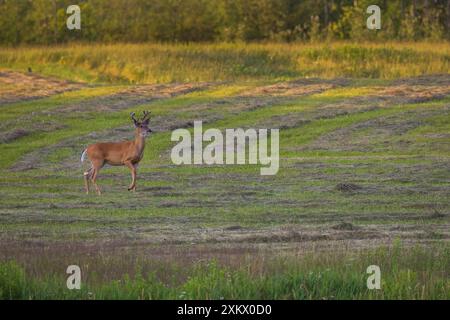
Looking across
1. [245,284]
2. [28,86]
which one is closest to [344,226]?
[245,284]

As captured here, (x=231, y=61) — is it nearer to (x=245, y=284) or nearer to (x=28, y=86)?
(x=28, y=86)

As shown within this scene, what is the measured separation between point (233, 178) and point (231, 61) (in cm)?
2617

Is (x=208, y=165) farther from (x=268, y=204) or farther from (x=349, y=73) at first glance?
(x=349, y=73)

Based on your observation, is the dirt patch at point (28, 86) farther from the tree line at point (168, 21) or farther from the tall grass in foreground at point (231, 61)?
the tree line at point (168, 21)

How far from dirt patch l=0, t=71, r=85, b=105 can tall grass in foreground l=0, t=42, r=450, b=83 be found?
2483mm

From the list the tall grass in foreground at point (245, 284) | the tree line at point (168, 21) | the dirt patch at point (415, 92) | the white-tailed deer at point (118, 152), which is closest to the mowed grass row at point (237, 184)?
the white-tailed deer at point (118, 152)

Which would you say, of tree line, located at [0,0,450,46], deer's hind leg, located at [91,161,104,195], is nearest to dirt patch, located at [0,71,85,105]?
tree line, located at [0,0,450,46]

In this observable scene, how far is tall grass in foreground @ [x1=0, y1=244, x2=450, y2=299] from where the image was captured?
44.1 feet

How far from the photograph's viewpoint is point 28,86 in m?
44.2

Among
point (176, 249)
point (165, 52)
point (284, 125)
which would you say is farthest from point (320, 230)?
point (165, 52)

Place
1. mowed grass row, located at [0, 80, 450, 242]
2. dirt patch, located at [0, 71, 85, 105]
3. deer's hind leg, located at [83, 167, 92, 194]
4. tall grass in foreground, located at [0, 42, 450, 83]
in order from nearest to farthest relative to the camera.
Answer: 1. mowed grass row, located at [0, 80, 450, 242]
2. deer's hind leg, located at [83, 167, 92, 194]
3. dirt patch, located at [0, 71, 85, 105]
4. tall grass in foreground, located at [0, 42, 450, 83]

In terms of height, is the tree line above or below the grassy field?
above

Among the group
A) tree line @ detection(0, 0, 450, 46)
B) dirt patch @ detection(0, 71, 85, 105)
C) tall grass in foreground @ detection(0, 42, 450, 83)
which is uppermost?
tree line @ detection(0, 0, 450, 46)

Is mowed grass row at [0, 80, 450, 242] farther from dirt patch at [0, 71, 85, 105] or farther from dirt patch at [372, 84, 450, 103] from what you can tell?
dirt patch at [0, 71, 85, 105]
